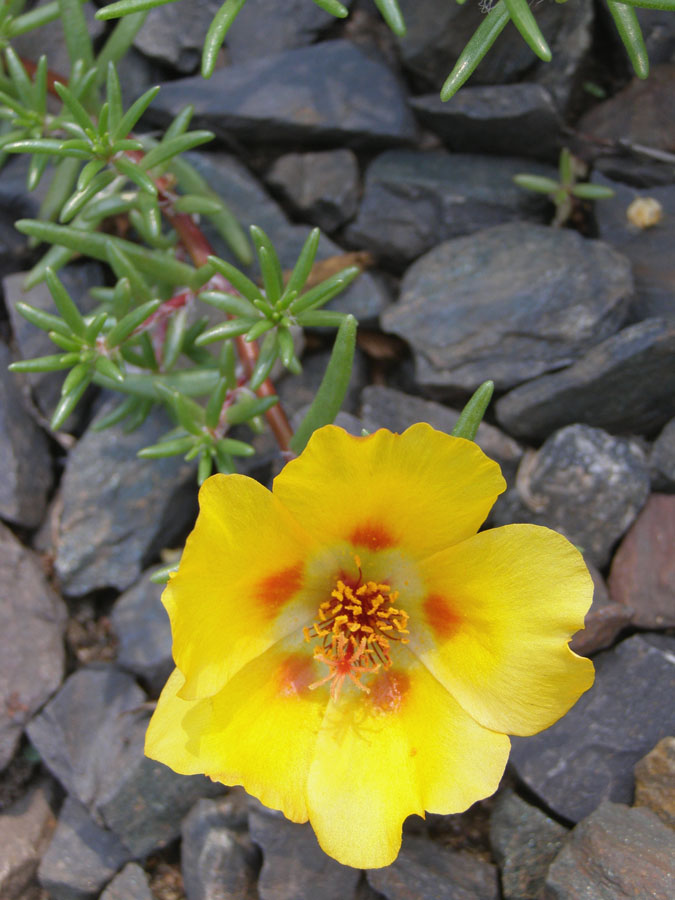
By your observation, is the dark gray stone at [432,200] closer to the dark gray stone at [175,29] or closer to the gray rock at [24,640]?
the dark gray stone at [175,29]

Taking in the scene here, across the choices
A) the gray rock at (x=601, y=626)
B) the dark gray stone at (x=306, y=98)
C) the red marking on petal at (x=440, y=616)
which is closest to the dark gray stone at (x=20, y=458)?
the dark gray stone at (x=306, y=98)

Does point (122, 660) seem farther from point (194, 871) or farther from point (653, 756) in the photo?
point (653, 756)

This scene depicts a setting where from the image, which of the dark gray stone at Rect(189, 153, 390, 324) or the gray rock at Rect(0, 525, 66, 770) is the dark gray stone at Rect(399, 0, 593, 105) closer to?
the dark gray stone at Rect(189, 153, 390, 324)

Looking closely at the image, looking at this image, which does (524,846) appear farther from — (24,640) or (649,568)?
(24,640)

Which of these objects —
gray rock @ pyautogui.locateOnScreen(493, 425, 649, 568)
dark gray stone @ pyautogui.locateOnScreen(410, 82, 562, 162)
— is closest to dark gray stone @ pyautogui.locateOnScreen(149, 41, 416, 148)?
dark gray stone @ pyautogui.locateOnScreen(410, 82, 562, 162)

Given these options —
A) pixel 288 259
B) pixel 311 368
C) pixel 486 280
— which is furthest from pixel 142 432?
pixel 486 280

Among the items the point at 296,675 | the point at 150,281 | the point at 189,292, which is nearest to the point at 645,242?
the point at 189,292
